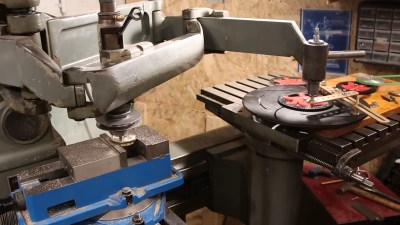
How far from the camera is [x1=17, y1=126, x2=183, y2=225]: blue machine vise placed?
0.74 m

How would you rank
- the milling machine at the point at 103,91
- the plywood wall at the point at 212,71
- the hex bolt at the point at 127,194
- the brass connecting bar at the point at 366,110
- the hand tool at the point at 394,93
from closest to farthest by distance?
the milling machine at the point at 103,91 → the hex bolt at the point at 127,194 → the brass connecting bar at the point at 366,110 → the hand tool at the point at 394,93 → the plywood wall at the point at 212,71

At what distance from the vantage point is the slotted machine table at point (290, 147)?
0.86 m

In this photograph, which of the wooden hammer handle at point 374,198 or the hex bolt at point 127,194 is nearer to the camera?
the hex bolt at point 127,194

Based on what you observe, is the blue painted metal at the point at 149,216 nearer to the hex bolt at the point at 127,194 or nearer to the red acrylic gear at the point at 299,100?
the hex bolt at the point at 127,194

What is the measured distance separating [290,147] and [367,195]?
523 millimetres

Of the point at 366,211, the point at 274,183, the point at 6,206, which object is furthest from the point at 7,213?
the point at 366,211

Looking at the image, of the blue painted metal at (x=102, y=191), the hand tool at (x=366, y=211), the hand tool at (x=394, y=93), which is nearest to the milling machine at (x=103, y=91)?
the blue painted metal at (x=102, y=191)

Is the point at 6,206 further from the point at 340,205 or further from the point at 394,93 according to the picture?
the point at 394,93

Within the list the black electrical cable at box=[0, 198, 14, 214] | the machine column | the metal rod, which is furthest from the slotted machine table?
the black electrical cable at box=[0, 198, 14, 214]

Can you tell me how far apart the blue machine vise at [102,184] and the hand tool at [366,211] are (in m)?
0.61

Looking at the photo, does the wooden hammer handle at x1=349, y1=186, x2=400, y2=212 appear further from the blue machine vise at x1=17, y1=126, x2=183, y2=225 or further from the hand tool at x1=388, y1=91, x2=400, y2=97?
the blue machine vise at x1=17, y1=126, x2=183, y2=225

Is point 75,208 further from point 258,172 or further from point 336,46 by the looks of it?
point 336,46

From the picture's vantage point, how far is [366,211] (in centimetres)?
118

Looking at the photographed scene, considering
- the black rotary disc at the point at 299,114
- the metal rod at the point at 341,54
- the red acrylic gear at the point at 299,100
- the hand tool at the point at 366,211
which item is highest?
the metal rod at the point at 341,54
